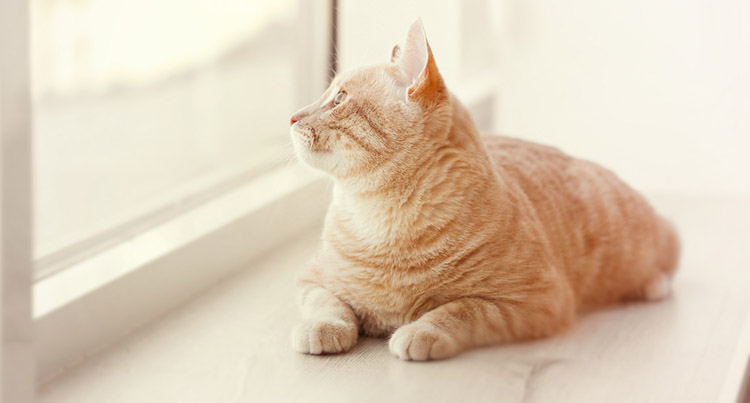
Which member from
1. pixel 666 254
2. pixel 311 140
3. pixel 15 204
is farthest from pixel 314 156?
pixel 666 254

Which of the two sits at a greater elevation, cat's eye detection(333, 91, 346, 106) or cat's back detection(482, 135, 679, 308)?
cat's eye detection(333, 91, 346, 106)

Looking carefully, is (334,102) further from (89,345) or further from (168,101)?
(168,101)

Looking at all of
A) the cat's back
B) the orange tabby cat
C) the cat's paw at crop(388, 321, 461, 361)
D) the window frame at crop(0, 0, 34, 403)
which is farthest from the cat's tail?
the window frame at crop(0, 0, 34, 403)

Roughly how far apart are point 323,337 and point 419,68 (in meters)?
0.36

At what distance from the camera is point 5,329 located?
0.79 metres

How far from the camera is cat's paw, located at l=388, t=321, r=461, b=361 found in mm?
1048

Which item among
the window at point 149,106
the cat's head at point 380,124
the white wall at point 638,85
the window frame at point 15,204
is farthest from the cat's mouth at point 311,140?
the white wall at point 638,85

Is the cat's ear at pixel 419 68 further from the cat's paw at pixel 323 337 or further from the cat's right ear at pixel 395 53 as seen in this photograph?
the cat's paw at pixel 323 337

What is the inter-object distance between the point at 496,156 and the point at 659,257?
1.21ft

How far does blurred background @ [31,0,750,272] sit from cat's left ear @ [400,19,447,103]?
120 mm

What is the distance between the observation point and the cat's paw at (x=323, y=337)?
107cm

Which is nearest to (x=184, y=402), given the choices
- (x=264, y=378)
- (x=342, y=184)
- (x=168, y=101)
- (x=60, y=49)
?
(x=264, y=378)

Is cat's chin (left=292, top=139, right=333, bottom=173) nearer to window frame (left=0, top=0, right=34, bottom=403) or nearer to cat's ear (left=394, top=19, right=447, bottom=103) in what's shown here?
cat's ear (left=394, top=19, right=447, bottom=103)

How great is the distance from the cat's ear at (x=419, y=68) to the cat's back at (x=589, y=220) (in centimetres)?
22
